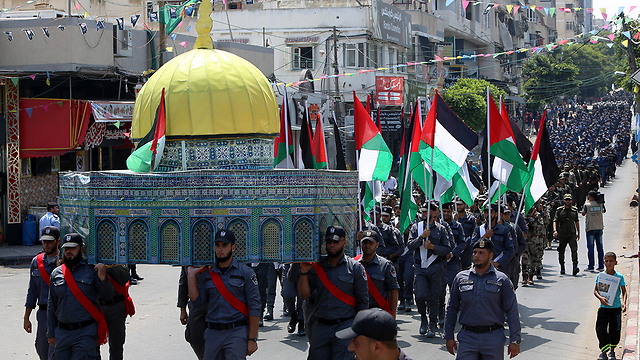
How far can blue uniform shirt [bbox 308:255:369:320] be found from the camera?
22.3 ft

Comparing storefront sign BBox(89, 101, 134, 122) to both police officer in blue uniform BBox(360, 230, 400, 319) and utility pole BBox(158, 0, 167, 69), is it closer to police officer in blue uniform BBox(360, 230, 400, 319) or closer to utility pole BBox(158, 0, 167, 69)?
utility pole BBox(158, 0, 167, 69)

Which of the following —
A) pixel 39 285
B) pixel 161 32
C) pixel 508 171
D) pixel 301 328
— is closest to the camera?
pixel 39 285

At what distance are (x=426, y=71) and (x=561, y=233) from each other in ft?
100

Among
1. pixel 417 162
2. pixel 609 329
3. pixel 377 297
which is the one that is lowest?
pixel 609 329

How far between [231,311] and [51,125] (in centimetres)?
1492

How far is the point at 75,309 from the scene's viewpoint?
22.4ft

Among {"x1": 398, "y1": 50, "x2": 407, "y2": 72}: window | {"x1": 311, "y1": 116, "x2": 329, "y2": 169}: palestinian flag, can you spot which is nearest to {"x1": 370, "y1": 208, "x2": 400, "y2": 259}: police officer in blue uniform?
{"x1": 311, "y1": 116, "x2": 329, "y2": 169}: palestinian flag

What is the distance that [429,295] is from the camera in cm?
1055

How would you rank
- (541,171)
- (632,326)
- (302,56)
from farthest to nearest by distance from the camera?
(302,56)
(541,171)
(632,326)

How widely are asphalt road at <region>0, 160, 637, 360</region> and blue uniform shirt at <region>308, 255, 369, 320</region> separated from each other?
2450mm

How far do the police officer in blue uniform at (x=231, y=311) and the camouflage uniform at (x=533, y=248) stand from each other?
357 inches

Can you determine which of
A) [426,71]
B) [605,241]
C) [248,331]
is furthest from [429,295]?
[426,71]

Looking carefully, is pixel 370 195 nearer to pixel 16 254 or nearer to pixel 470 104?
pixel 16 254

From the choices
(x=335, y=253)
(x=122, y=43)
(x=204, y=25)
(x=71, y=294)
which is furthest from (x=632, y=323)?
(x=122, y=43)
